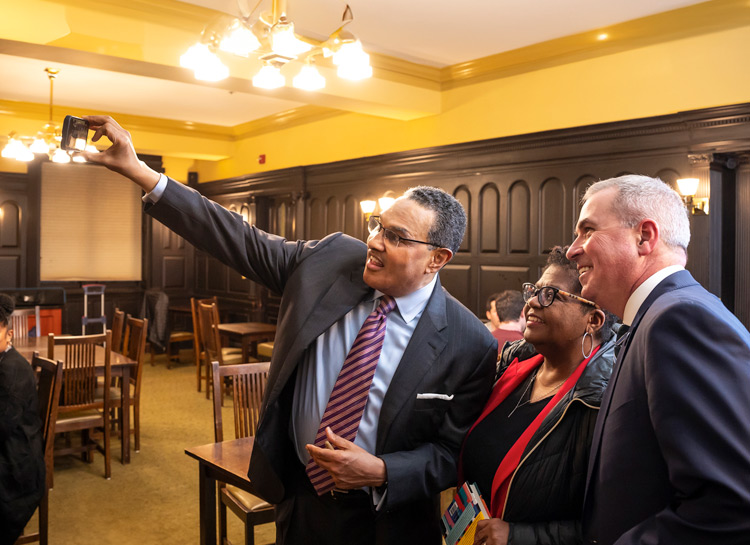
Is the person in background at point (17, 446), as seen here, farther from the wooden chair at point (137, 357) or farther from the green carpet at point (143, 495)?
the wooden chair at point (137, 357)

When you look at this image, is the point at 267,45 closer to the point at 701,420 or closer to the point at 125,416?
the point at 701,420

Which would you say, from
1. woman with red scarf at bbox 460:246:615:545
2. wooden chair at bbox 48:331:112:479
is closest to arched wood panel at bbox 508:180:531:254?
wooden chair at bbox 48:331:112:479

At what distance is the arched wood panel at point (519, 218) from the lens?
6.09m

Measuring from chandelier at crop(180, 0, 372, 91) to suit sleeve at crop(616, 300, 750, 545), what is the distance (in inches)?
103

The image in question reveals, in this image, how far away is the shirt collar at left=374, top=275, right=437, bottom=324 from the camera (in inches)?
69.2

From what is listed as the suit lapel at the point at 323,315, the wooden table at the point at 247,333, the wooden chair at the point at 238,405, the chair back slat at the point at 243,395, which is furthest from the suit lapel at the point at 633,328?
the wooden table at the point at 247,333

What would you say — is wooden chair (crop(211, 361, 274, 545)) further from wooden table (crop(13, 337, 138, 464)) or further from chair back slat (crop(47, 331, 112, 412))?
wooden table (crop(13, 337, 138, 464))

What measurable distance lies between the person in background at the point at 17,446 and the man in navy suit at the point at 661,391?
8.51 ft

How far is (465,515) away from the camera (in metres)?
1.67

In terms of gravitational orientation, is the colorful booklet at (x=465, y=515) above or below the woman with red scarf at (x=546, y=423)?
below

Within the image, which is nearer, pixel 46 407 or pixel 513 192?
pixel 46 407

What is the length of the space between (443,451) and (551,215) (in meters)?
4.54

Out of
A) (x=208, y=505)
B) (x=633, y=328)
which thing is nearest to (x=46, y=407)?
(x=208, y=505)

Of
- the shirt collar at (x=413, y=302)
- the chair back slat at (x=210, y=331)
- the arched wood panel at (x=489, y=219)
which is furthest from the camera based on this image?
the chair back slat at (x=210, y=331)
